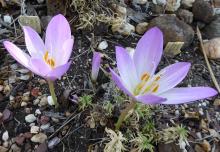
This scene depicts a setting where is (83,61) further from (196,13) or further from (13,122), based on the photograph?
(196,13)

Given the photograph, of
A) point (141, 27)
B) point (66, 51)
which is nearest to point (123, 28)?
point (141, 27)

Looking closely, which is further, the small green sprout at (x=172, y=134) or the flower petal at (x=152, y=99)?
the small green sprout at (x=172, y=134)

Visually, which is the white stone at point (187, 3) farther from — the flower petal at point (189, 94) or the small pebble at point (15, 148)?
the small pebble at point (15, 148)

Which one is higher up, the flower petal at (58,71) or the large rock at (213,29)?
the flower petal at (58,71)

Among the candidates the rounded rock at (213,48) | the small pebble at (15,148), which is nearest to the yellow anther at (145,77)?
the small pebble at (15,148)

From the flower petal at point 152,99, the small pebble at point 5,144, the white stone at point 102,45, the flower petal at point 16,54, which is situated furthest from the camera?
the white stone at point 102,45

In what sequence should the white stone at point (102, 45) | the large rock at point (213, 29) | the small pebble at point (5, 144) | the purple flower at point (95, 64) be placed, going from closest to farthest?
the purple flower at point (95, 64), the small pebble at point (5, 144), the white stone at point (102, 45), the large rock at point (213, 29)

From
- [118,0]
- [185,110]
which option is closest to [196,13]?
[118,0]

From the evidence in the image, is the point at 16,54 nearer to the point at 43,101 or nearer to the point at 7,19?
the point at 43,101
